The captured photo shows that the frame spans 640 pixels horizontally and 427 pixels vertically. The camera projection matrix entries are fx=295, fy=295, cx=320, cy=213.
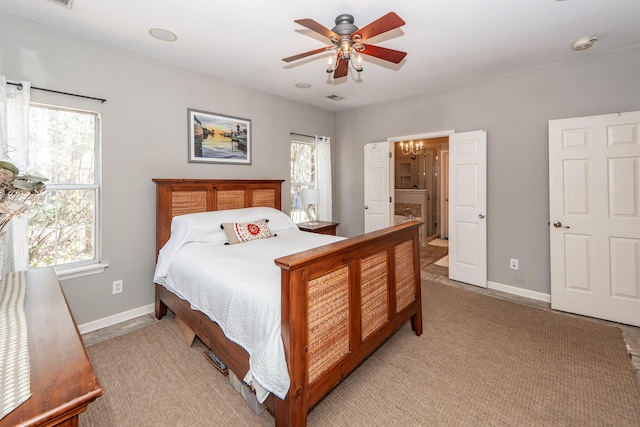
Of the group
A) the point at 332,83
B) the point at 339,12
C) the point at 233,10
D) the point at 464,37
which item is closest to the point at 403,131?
the point at 332,83

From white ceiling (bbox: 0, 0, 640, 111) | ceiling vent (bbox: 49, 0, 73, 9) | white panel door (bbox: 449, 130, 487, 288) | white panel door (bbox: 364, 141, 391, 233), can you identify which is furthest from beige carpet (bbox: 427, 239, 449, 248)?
ceiling vent (bbox: 49, 0, 73, 9)

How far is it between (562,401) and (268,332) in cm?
185

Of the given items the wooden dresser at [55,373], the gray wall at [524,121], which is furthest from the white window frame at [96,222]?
the gray wall at [524,121]

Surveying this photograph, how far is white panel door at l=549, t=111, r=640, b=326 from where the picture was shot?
277 cm

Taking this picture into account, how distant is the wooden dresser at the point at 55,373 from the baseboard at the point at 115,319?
167 centimetres

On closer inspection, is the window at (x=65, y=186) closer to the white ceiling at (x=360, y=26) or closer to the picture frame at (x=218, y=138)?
the white ceiling at (x=360, y=26)

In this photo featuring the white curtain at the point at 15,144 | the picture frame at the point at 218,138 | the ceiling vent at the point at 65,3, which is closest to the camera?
the ceiling vent at the point at 65,3

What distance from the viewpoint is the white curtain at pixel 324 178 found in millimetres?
4934

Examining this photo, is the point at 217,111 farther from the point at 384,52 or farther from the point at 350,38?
the point at 384,52

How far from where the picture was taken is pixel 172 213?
3.03 meters

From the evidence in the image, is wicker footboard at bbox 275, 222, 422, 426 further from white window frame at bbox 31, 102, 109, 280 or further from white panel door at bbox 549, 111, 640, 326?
white window frame at bbox 31, 102, 109, 280

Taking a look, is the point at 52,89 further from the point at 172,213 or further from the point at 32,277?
the point at 32,277

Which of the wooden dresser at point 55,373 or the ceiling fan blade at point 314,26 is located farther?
the ceiling fan blade at point 314,26

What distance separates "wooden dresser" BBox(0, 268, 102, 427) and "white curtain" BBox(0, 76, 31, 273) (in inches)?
54.4
